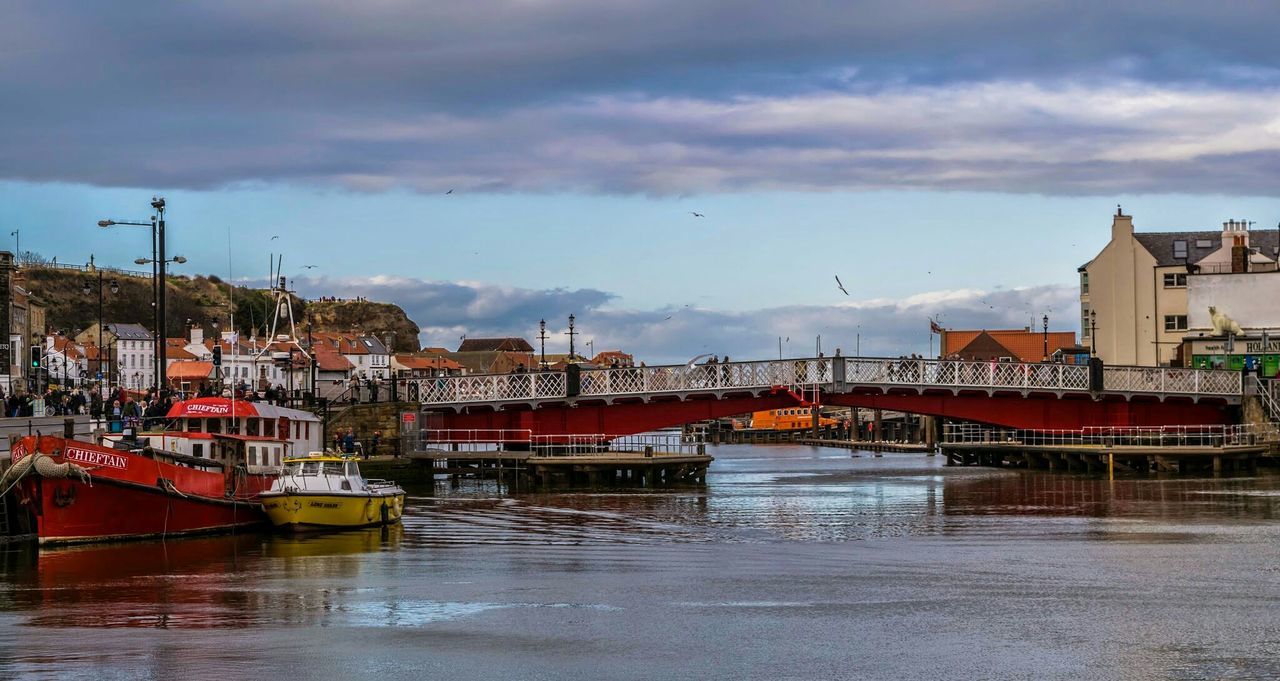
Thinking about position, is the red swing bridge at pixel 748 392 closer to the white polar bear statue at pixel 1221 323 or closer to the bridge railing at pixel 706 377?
the bridge railing at pixel 706 377

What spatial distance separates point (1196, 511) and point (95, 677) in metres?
41.4

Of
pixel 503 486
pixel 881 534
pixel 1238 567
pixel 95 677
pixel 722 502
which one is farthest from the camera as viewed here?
pixel 503 486

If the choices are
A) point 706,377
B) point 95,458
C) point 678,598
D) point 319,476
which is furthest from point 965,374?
point 678,598

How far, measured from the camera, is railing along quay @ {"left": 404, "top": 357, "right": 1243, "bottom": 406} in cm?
7712

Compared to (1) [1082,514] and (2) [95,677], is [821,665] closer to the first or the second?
(2) [95,677]

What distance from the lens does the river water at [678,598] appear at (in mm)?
27562

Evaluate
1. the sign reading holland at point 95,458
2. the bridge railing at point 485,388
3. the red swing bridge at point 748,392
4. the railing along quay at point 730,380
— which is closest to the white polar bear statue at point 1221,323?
the red swing bridge at point 748,392

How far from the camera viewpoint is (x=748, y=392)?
77812 millimetres

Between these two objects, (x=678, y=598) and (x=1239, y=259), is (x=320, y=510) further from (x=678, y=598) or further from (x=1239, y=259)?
(x=1239, y=259)

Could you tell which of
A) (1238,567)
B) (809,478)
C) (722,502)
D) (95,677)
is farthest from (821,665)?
(809,478)

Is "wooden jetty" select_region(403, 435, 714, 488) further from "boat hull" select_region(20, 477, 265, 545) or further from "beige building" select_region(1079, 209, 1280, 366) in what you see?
"beige building" select_region(1079, 209, 1280, 366)

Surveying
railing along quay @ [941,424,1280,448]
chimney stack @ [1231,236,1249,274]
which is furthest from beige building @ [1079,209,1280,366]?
railing along quay @ [941,424,1280,448]

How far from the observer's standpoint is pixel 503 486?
76562 mm

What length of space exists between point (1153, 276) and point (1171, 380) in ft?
87.0
